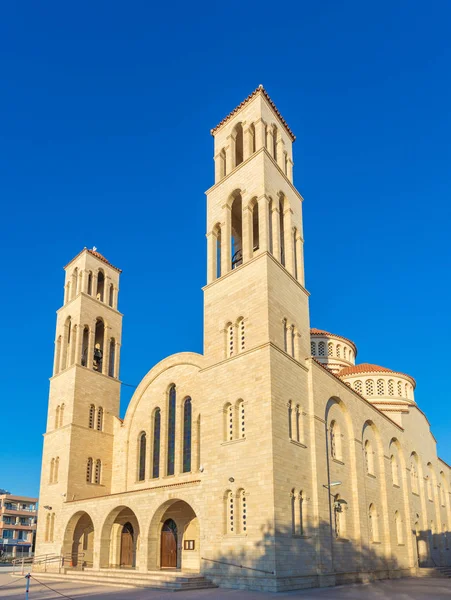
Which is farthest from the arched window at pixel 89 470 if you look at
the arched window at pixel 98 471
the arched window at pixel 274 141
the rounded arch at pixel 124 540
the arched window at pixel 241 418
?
the arched window at pixel 274 141

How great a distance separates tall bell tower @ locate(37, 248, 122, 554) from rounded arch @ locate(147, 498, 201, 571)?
678 cm

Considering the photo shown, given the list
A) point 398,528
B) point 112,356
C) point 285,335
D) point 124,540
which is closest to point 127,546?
point 124,540

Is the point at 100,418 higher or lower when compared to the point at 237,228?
lower

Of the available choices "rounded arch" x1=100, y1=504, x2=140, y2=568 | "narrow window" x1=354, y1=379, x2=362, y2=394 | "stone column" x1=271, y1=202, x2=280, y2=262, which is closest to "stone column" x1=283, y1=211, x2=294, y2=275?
"stone column" x1=271, y1=202, x2=280, y2=262

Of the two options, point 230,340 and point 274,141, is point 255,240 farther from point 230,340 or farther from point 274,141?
point 230,340

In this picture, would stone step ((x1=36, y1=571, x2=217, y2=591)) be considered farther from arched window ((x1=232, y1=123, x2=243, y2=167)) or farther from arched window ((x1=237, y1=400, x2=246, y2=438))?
arched window ((x1=232, y1=123, x2=243, y2=167))

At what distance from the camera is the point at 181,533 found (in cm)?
2670

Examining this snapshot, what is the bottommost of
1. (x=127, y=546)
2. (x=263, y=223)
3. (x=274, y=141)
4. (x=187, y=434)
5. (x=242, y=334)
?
(x=127, y=546)

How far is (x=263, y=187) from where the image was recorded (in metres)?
25.5

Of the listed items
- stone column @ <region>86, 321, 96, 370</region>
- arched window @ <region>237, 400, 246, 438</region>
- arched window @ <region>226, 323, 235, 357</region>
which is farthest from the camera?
stone column @ <region>86, 321, 96, 370</region>

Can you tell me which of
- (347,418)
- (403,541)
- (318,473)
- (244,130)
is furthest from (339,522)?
(244,130)

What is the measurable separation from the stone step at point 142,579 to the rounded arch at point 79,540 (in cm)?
335

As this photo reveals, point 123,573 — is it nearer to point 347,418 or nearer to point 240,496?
point 240,496

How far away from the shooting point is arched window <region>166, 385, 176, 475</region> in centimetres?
2917
